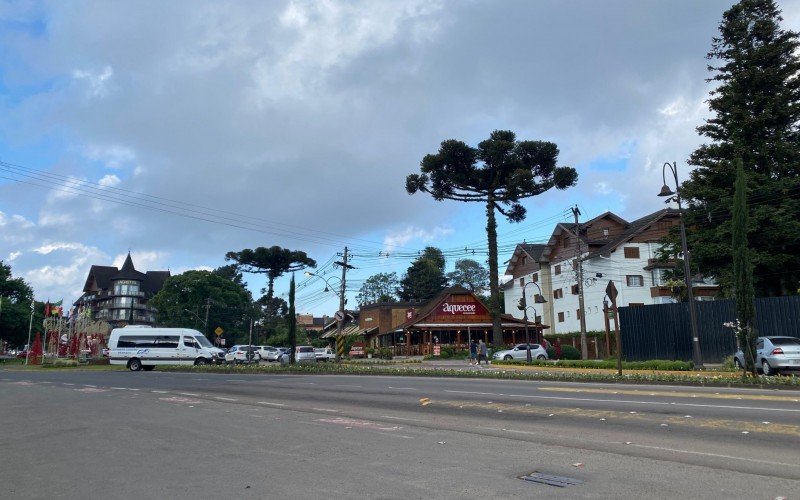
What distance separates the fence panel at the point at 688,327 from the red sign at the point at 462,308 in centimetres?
2453

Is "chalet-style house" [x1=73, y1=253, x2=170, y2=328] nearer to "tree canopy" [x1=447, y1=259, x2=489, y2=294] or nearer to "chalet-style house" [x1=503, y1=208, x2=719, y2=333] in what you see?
"tree canopy" [x1=447, y1=259, x2=489, y2=294]

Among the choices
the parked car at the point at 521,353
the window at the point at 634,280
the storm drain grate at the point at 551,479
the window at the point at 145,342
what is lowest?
the storm drain grate at the point at 551,479

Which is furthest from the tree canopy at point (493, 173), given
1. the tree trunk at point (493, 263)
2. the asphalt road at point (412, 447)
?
the asphalt road at point (412, 447)

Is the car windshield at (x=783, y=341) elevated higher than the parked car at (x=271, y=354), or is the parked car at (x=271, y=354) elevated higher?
the car windshield at (x=783, y=341)

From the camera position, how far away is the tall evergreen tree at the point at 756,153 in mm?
31672

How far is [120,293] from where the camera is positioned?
4614 inches

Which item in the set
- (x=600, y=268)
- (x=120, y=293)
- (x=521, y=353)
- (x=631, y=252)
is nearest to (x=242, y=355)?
(x=521, y=353)

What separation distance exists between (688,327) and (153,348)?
3110 cm

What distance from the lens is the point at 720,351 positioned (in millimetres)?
27656

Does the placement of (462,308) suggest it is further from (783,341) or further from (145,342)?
(783,341)

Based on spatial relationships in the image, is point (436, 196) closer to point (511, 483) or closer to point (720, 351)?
point (720, 351)

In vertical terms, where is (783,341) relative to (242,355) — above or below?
above

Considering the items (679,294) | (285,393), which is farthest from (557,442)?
(679,294)

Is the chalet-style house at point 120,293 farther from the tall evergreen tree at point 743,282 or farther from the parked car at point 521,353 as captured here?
the tall evergreen tree at point 743,282
